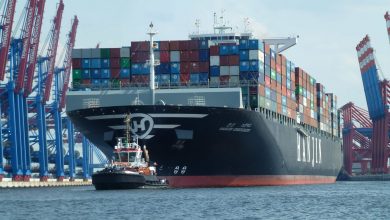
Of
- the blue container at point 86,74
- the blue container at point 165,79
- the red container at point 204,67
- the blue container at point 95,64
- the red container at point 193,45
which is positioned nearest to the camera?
the blue container at point 165,79

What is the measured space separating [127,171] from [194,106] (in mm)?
10427

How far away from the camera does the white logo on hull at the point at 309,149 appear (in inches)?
4077

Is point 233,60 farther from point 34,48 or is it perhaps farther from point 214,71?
point 34,48

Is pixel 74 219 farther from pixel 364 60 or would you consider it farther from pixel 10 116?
pixel 364 60

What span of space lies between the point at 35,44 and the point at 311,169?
107 feet

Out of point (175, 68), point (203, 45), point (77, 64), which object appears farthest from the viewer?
point (77, 64)

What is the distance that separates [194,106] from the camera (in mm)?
77812

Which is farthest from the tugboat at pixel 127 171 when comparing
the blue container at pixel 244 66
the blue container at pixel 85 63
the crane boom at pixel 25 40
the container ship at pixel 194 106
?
the crane boom at pixel 25 40

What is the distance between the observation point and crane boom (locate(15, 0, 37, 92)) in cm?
10681

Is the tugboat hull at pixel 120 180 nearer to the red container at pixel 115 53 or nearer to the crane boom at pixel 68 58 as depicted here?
the red container at pixel 115 53

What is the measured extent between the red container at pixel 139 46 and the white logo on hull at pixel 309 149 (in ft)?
76.2

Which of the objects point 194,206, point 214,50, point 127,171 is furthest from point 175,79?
point 194,206

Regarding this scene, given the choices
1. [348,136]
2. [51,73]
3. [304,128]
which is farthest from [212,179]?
[348,136]

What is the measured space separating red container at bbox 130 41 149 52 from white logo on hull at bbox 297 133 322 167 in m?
23.2
